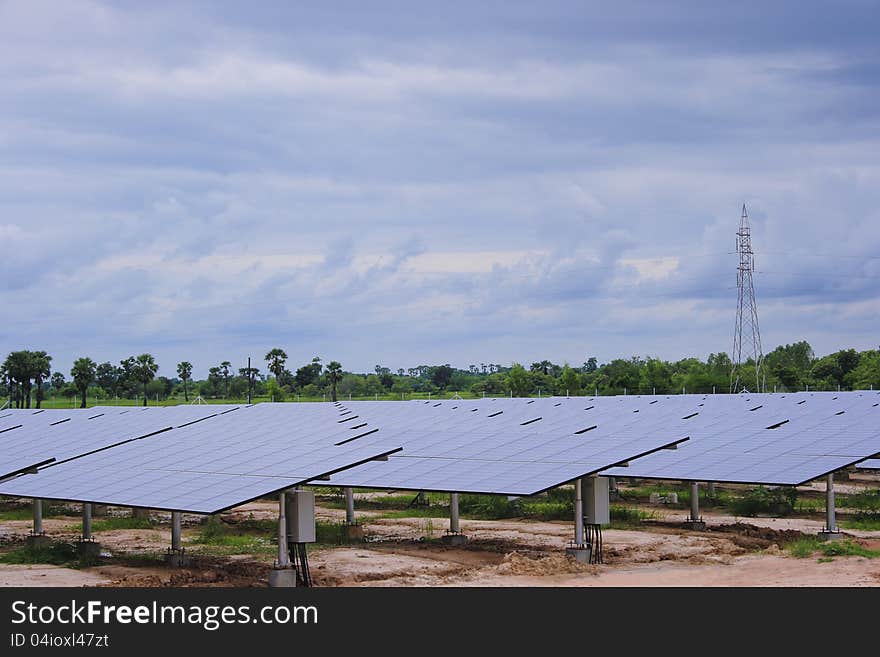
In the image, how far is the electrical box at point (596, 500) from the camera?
25.6 meters

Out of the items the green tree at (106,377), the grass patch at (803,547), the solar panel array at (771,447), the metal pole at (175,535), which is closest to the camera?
the grass patch at (803,547)

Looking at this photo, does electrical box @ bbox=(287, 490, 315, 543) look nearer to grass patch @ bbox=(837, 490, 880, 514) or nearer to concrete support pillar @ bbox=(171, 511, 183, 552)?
concrete support pillar @ bbox=(171, 511, 183, 552)

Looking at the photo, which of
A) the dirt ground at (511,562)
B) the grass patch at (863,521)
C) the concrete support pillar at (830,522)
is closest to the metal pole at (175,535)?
the dirt ground at (511,562)

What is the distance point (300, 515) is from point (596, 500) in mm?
7332

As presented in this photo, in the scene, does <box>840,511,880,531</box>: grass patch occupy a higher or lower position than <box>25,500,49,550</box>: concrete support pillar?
lower

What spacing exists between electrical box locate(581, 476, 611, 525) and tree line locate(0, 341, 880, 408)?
5843 centimetres

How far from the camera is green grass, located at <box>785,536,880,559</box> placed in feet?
86.5

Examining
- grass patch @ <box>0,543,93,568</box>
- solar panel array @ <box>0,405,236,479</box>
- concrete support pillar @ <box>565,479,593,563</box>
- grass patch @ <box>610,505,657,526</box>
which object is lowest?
grass patch @ <box>610,505,657,526</box>

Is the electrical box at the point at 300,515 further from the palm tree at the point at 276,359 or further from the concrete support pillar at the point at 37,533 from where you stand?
the palm tree at the point at 276,359

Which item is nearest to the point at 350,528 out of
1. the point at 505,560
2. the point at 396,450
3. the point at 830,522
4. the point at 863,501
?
the point at 505,560

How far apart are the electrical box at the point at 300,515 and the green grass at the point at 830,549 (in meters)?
12.1

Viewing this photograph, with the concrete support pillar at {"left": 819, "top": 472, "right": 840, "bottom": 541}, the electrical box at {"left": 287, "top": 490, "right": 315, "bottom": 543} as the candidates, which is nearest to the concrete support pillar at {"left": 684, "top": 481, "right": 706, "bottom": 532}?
the concrete support pillar at {"left": 819, "top": 472, "right": 840, "bottom": 541}

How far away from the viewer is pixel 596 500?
25.6 m

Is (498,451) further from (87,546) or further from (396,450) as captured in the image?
(87,546)
